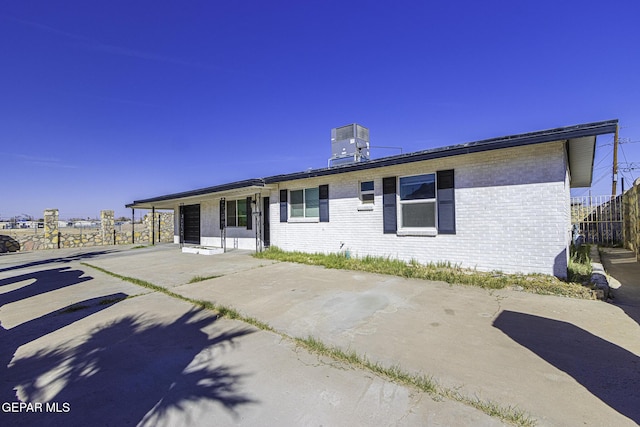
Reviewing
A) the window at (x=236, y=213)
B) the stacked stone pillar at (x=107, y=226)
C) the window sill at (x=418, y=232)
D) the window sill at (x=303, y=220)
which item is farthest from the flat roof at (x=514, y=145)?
the stacked stone pillar at (x=107, y=226)

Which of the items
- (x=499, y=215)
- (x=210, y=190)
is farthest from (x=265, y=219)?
(x=499, y=215)

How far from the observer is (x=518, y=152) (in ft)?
20.3

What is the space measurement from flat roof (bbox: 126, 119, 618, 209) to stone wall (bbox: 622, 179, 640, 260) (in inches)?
48.1

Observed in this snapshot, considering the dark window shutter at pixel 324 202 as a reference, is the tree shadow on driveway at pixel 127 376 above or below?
below

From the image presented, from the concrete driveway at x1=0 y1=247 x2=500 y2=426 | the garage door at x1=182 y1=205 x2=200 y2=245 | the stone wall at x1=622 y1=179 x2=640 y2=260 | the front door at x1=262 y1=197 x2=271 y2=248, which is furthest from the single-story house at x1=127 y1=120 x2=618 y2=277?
the garage door at x1=182 y1=205 x2=200 y2=245

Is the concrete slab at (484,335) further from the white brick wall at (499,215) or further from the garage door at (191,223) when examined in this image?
the garage door at (191,223)

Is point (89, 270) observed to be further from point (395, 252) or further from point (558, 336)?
point (558, 336)

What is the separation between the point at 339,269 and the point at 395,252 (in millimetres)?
1616

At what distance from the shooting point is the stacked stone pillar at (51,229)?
54.7 ft

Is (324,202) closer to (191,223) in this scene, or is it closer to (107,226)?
(191,223)

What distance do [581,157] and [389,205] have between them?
485cm

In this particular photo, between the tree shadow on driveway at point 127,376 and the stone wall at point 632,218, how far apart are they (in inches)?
430

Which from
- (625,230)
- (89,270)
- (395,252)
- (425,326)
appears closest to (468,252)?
(395,252)

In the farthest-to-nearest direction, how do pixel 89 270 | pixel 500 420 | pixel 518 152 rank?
pixel 89 270
pixel 518 152
pixel 500 420
